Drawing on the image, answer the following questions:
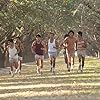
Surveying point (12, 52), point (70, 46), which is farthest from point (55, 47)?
point (12, 52)

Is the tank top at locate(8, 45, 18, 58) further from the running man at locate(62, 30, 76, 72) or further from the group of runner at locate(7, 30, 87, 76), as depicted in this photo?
the running man at locate(62, 30, 76, 72)

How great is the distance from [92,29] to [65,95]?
37.8 metres

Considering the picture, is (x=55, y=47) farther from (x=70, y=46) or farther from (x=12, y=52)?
(x=12, y=52)

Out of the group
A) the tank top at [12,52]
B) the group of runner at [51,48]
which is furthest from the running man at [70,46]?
the tank top at [12,52]

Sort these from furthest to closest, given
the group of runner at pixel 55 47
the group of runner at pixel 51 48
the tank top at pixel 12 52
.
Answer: the group of runner at pixel 55 47
the group of runner at pixel 51 48
the tank top at pixel 12 52

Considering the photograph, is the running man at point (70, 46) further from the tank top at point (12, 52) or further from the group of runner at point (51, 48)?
the tank top at point (12, 52)

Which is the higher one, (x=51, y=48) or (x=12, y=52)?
(x=51, y=48)

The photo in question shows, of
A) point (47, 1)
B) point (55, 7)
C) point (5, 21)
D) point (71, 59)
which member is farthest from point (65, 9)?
Result: point (71, 59)

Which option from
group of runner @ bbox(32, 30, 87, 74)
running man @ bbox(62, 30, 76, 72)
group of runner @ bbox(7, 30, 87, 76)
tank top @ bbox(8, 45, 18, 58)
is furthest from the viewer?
running man @ bbox(62, 30, 76, 72)

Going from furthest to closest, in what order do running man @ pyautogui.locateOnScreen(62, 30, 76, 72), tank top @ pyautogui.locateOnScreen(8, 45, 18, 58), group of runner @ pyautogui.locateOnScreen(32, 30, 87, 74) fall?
running man @ pyautogui.locateOnScreen(62, 30, 76, 72)
group of runner @ pyautogui.locateOnScreen(32, 30, 87, 74)
tank top @ pyautogui.locateOnScreen(8, 45, 18, 58)

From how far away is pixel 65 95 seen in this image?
598 inches

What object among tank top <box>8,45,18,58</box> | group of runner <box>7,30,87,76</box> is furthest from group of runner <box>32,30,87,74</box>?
tank top <box>8,45,18,58</box>

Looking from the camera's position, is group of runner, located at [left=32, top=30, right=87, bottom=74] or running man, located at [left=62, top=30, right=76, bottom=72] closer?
group of runner, located at [left=32, top=30, right=87, bottom=74]

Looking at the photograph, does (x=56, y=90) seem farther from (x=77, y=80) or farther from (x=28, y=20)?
(x=28, y=20)
